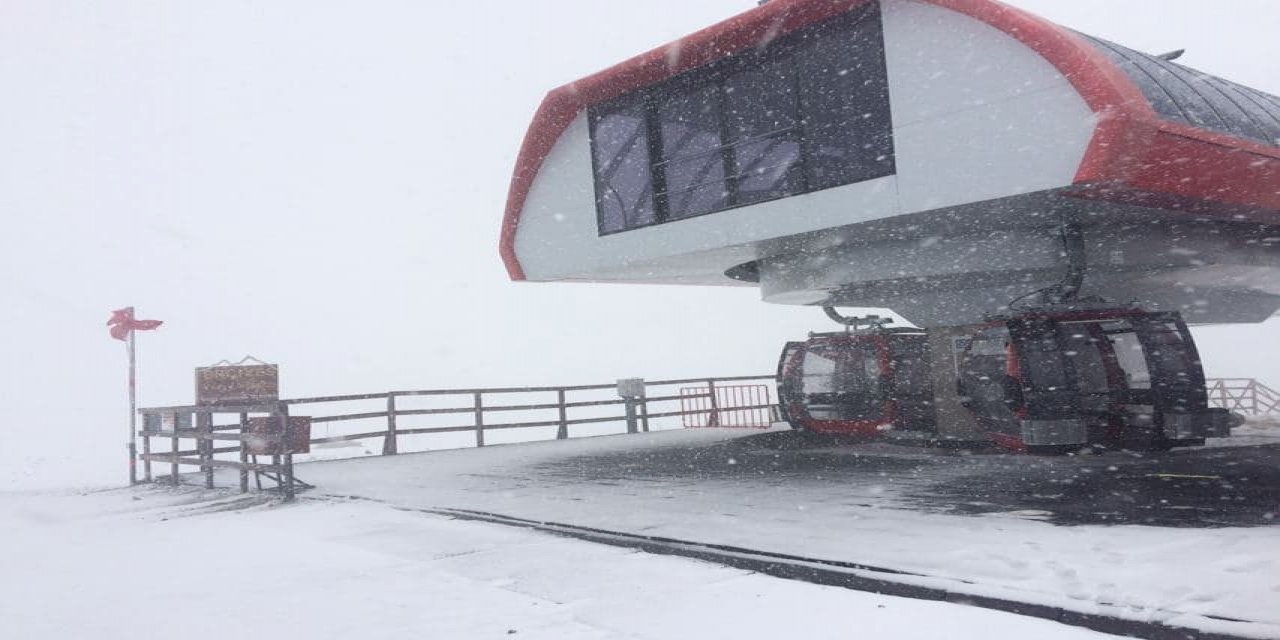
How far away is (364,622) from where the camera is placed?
4867mm

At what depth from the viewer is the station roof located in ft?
32.4

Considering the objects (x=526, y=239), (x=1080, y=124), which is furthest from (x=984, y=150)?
(x=526, y=239)

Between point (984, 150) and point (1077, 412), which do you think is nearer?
point (984, 150)

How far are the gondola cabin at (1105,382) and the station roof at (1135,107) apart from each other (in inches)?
71.2

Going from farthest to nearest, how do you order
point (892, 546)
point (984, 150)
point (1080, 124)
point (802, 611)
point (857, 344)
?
point (857, 344) < point (984, 150) < point (1080, 124) < point (892, 546) < point (802, 611)

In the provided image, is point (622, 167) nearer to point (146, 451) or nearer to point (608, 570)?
point (146, 451)

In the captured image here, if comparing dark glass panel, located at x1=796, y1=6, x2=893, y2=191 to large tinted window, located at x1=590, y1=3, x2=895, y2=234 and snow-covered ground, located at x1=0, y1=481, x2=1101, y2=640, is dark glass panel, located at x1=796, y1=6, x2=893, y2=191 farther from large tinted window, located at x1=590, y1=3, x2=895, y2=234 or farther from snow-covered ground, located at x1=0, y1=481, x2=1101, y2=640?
snow-covered ground, located at x1=0, y1=481, x2=1101, y2=640

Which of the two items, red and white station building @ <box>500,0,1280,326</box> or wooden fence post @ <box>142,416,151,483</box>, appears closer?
red and white station building @ <box>500,0,1280,326</box>

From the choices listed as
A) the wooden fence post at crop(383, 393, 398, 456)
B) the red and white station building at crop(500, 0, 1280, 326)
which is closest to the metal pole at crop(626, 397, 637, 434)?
the red and white station building at crop(500, 0, 1280, 326)

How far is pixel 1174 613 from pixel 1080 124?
749cm

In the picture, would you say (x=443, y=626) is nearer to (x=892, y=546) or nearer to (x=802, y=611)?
(x=802, y=611)

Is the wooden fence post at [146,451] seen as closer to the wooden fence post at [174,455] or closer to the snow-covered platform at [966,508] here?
the wooden fence post at [174,455]

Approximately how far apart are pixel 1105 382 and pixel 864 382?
4397mm

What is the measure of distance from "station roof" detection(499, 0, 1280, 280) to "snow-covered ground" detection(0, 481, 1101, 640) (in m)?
7.41
